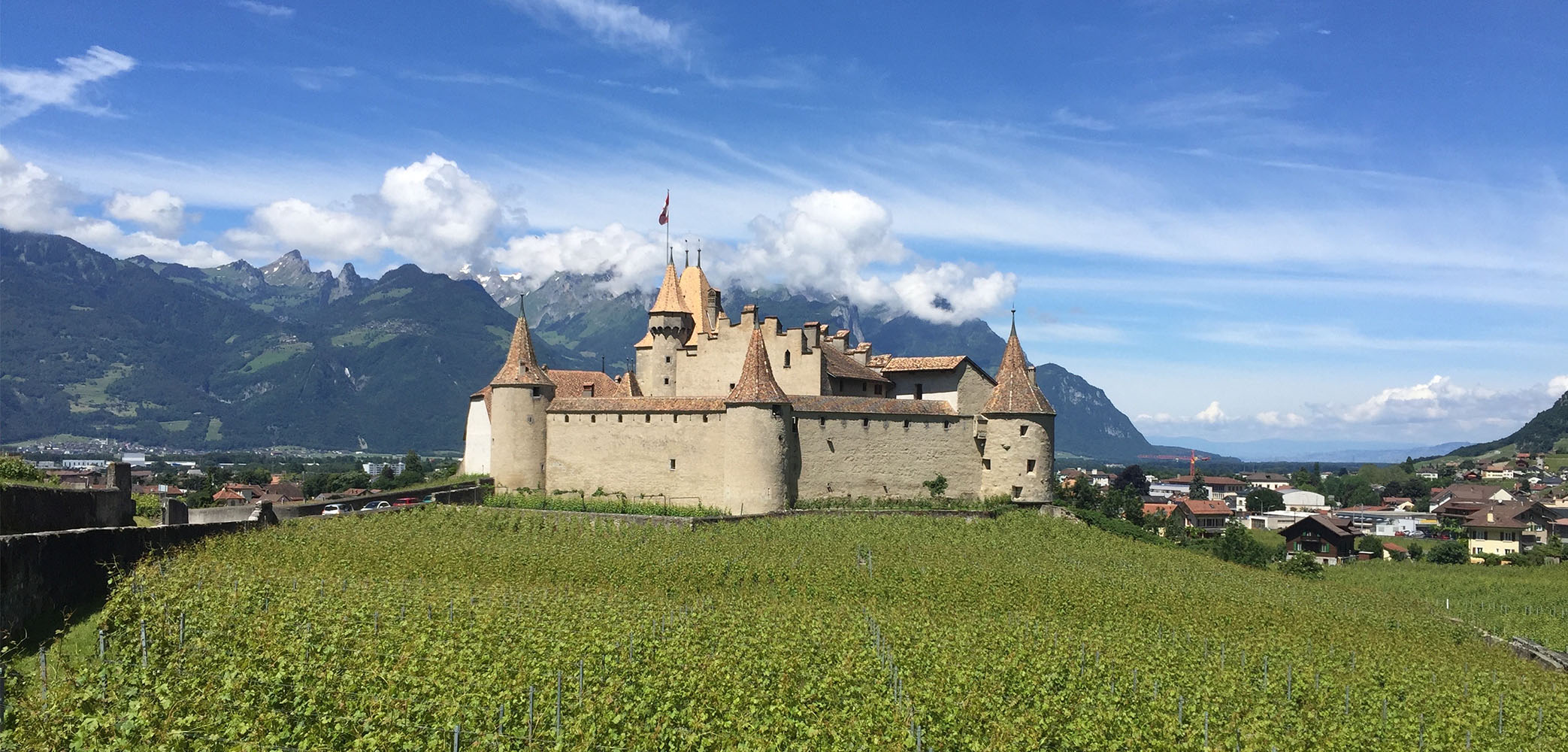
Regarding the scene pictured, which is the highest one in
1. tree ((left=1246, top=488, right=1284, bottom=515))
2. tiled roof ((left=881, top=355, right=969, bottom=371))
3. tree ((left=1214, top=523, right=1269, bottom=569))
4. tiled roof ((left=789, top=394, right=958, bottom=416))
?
tiled roof ((left=881, top=355, right=969, bottom=371))

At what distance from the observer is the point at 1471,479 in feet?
617

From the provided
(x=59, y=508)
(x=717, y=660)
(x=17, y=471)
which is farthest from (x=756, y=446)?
(x=717, y=660)

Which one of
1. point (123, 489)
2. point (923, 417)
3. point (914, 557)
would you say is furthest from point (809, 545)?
point (123, 489)

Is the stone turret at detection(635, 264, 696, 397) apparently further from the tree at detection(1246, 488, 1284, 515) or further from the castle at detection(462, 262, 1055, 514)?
the tree at detection(1246, 488, 1284, 515)

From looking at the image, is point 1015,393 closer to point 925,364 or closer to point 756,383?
point 925,364

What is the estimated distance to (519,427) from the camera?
44938 mm

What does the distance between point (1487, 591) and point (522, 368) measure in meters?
45.3

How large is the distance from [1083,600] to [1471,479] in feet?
633

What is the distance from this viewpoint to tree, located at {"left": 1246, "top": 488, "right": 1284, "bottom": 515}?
154250 mm

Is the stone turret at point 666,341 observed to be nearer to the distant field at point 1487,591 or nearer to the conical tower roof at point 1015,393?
the conical tower roof at point 1015,393

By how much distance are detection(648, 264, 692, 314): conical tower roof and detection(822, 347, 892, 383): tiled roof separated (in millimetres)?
6834

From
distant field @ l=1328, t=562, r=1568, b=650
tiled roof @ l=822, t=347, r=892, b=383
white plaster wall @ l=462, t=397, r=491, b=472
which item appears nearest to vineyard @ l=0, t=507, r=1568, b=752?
distant field @ l=1328, t=562, r=1568, b=650

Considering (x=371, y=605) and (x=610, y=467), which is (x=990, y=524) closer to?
(x=610, y=467)

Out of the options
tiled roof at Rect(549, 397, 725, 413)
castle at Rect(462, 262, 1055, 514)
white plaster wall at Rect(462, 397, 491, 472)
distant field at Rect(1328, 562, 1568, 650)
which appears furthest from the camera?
white plaster wall at Rect(462, 397, 491, 472)
